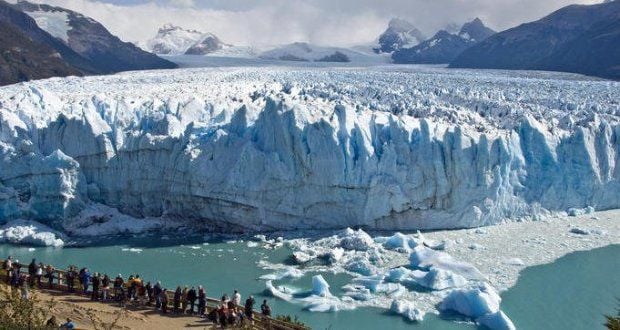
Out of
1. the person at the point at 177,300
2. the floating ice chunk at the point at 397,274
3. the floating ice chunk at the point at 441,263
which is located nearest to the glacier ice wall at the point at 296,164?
the floating ice chunk at the point at 441,263

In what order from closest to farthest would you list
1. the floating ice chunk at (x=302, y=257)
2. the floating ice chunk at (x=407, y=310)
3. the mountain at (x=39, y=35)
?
the floating ice chunk at (x=407, y=310) → the floating ice chunk at (x=302, y=257) → the mountain at (x=39, y=35)

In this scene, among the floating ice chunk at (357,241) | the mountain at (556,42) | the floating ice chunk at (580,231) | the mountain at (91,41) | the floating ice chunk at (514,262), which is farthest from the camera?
the mountain at (91,41)

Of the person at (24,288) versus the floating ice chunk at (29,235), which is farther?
the floating ice chunk at (29,235)

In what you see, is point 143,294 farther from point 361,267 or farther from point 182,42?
point 182,42

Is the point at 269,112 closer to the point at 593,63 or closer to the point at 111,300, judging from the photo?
the point at 111,300

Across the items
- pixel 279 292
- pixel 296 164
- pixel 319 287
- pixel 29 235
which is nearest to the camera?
pixel 319 287

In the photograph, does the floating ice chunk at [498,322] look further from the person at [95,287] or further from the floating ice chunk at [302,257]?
the person at [95,287]

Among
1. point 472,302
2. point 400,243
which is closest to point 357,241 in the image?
point 400,243
